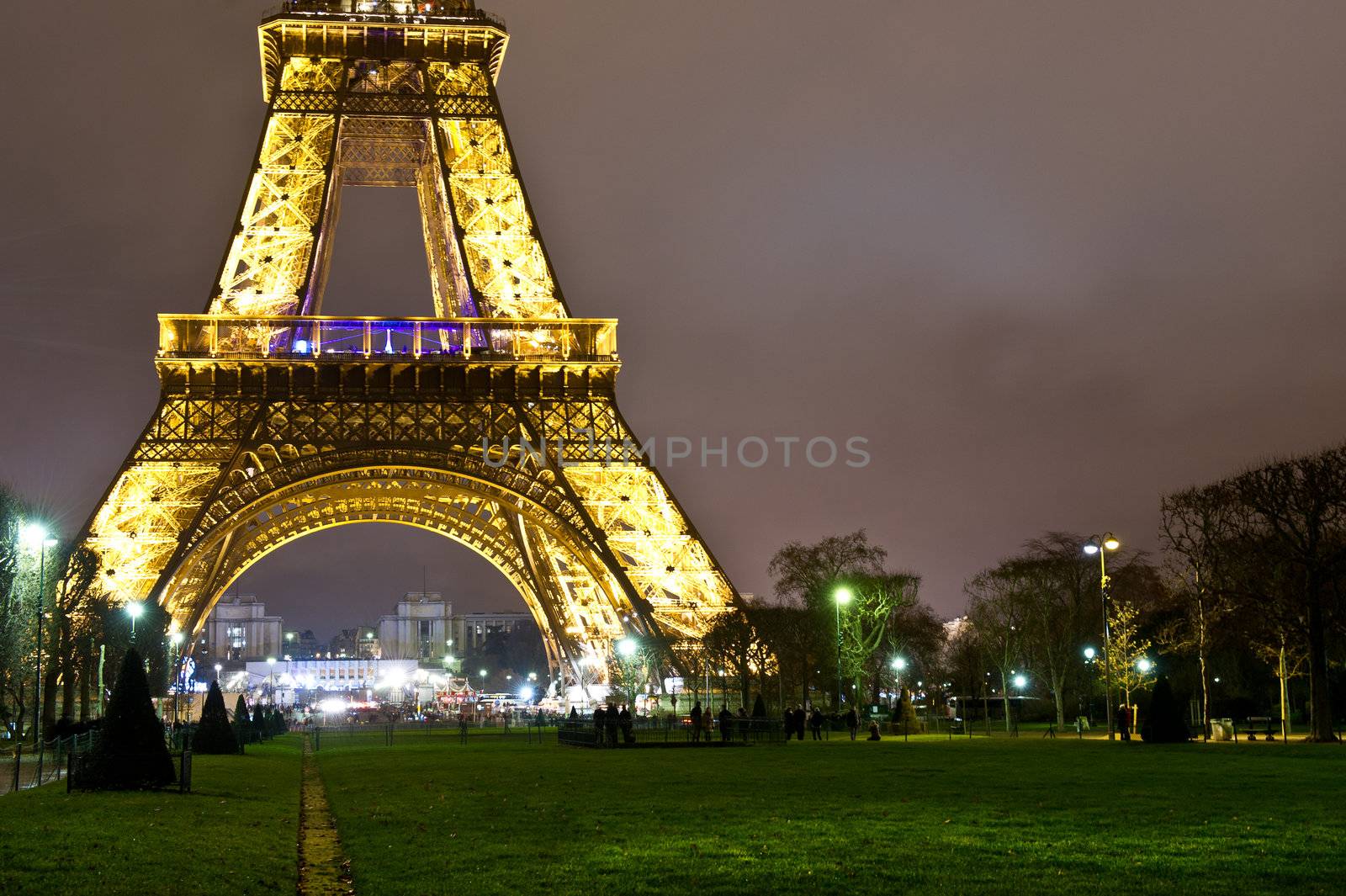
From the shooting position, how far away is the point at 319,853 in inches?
645

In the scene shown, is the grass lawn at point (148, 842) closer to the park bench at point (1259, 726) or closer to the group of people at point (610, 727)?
the group of people at point (610, 727)

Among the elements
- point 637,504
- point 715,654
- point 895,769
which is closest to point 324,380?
point 637,504

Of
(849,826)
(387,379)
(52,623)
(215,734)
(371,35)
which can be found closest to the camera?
(849,826)

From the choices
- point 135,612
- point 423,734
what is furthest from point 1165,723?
point 135,612

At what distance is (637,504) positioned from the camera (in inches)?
2156

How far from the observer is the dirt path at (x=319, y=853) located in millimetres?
13688

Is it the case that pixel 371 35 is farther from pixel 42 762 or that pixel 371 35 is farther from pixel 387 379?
pixel 42 762

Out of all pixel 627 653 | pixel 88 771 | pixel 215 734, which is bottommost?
pixel 215 734

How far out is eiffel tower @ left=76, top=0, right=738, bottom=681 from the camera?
51.7 metres

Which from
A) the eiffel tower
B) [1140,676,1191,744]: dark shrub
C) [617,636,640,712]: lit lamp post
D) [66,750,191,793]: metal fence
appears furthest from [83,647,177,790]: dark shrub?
[617,636,640,712]: lit lamp post

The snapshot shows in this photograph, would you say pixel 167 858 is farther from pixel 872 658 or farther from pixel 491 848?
pixel 872 658

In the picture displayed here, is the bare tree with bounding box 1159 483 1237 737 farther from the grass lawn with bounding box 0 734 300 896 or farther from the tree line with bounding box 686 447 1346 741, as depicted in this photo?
the grass lawn with bounding box 0 734 300 896

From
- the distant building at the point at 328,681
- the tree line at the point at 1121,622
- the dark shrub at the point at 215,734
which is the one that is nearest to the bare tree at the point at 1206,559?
the tree line at the point at 1121,622

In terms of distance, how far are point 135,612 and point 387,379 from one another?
13198 millimetres
